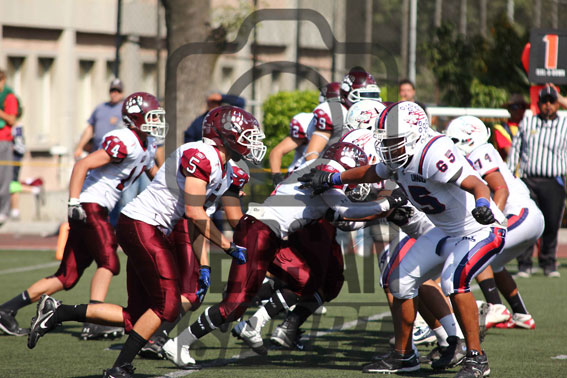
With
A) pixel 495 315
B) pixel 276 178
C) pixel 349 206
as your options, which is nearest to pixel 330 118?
pixel 276 178

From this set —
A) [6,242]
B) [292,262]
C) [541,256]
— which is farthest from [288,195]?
[6,242]

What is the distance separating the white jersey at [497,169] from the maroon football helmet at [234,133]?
Result: 1777 millimetres

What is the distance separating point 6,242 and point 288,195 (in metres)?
8.42

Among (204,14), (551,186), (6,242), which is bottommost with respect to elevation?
(6,242)

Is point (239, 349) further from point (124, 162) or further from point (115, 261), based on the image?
point (124, 162)

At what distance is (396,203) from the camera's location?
626 centimetres

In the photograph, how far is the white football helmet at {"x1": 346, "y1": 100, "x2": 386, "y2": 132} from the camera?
22.8 feet

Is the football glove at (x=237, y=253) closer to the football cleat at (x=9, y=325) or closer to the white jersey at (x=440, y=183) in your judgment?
the white jersey at (x=440, y=183)

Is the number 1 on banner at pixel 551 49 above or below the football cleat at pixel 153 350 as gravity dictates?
above

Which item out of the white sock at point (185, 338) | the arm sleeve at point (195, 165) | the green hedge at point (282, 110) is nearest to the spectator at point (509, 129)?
the green hedge at point (282, 110)

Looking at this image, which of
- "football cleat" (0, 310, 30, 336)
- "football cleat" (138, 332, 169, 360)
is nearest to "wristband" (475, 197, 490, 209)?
"football cleat" (138, 332, 169, 360)

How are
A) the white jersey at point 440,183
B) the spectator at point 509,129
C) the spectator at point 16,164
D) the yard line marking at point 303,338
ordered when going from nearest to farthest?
1. the white jersey at point 440,183
2. the yard line marking at point 303,338
3. the spectator at point 509,129
4. the spectator at point 16,164

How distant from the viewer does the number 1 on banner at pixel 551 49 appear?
474 inches

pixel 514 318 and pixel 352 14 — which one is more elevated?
pixel 352 14
